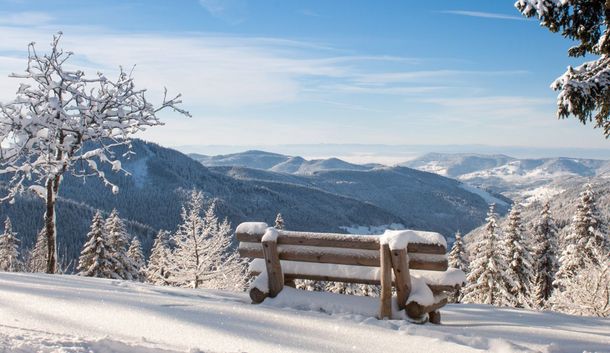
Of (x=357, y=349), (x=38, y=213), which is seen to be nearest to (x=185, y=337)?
(x=357, y=349)

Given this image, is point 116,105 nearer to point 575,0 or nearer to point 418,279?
point 418,279

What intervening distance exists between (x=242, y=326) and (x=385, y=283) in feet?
6.31

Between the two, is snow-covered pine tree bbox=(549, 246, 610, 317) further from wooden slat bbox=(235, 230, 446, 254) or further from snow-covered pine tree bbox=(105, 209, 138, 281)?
snow-covered pine tree bbox=(105, 209, 138, 281)

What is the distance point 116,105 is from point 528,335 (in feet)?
32.6

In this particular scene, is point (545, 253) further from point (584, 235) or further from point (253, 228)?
point (253, 228)

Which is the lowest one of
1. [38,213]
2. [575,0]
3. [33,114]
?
[38,213]

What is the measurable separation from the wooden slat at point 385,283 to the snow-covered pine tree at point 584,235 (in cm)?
2513

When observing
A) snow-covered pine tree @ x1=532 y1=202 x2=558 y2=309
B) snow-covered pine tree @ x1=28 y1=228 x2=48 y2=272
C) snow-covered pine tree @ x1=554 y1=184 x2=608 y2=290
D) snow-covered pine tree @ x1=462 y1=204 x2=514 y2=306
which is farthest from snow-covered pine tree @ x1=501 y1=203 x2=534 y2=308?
snow-covered pine tree @ x1=28 y1=228 x2=48 y2=272

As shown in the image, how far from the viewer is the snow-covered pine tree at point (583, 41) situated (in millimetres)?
7121

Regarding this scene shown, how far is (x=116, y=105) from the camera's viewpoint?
11.7 metres

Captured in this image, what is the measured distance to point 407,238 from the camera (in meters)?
6.21

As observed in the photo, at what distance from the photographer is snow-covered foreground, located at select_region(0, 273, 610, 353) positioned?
A: 4887mm

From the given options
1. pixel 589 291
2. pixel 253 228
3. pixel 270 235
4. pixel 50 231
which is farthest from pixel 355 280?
pixel 589 291

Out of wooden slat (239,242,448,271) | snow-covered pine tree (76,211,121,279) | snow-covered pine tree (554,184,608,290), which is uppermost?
wooden slat (239,242,448,271)
